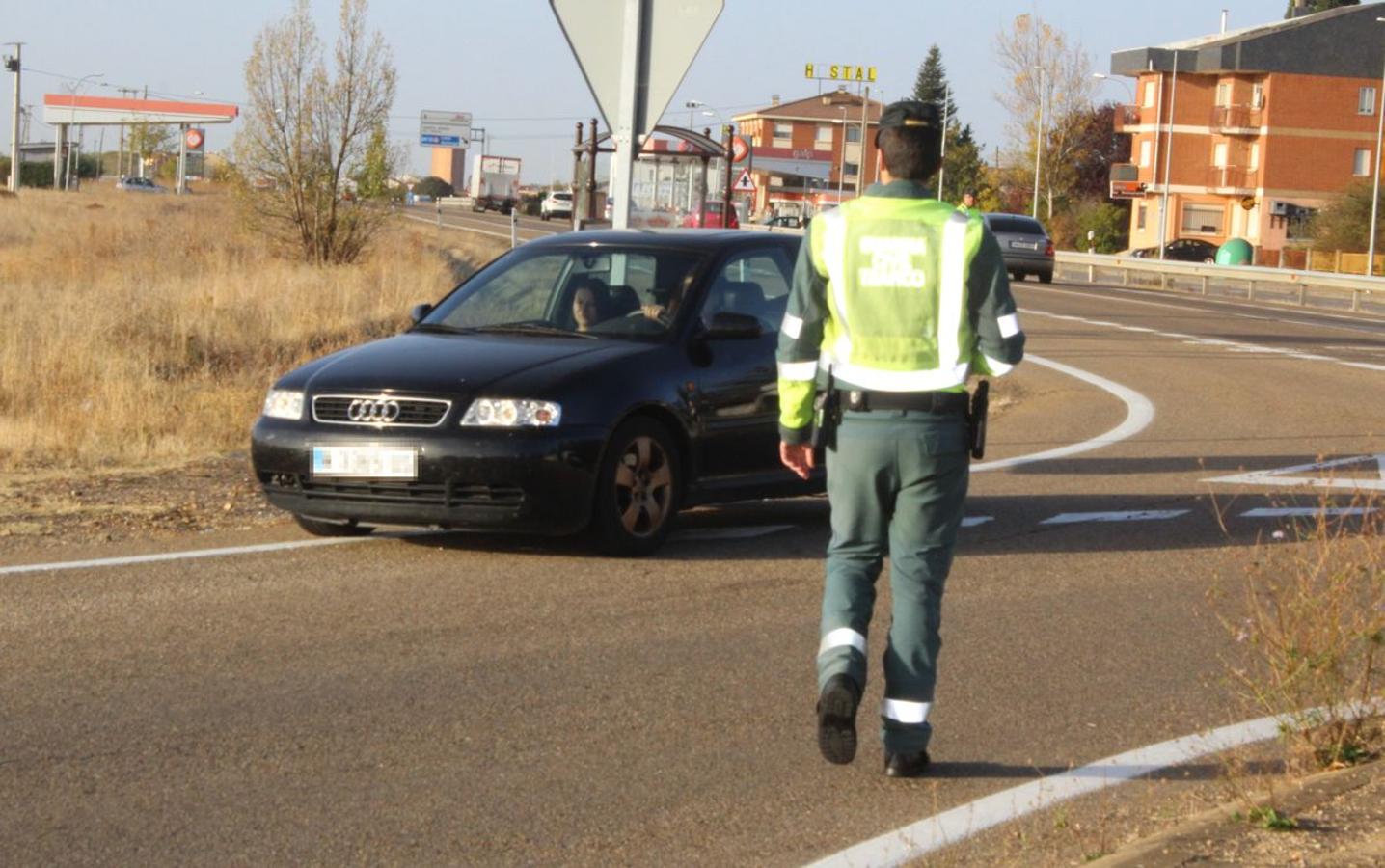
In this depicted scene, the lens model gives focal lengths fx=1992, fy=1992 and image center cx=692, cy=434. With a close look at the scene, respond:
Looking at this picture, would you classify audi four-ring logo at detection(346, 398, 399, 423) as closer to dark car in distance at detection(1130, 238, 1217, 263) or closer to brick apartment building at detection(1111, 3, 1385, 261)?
dark car in distance at detection(1130, 238, 1217, 263)

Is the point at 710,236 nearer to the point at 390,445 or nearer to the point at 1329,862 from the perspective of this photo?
the point at 390,445

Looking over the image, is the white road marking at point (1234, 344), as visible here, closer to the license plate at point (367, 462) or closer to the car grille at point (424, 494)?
the car grille at point (424, 494)

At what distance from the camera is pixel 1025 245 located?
150 feet

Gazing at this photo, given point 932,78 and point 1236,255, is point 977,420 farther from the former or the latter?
point 932,78

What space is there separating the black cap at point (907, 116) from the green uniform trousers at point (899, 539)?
0.78 meters

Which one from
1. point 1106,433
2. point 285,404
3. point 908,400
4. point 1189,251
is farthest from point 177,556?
point 1189,251

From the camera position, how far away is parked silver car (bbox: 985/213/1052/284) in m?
45.6

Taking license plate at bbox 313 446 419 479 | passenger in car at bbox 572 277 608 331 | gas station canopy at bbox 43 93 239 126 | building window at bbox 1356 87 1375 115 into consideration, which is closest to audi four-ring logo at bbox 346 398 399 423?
license plate at bbox 313 446 419 479

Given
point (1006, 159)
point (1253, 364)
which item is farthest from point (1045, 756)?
point (1006, 159)

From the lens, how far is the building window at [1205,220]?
94.5m

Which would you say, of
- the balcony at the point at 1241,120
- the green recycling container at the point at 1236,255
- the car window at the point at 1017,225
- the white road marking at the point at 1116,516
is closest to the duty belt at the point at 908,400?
the white road marking at the point at 1116,516

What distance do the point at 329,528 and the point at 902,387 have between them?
4.92 m

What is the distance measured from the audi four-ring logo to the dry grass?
4245 mm

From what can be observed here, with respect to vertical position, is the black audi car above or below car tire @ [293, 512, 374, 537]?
above
